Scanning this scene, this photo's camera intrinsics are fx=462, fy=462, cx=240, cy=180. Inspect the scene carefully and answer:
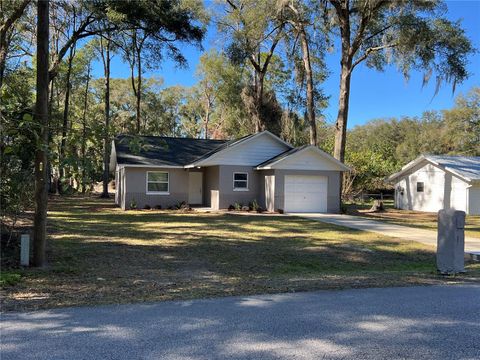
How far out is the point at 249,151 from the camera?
981 inches

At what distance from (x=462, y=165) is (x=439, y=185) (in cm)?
190

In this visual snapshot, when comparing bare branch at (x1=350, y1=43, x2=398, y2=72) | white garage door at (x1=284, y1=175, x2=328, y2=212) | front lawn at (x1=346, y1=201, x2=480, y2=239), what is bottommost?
front lawn at (x1=346, y1=201, x2=480, y2=239)

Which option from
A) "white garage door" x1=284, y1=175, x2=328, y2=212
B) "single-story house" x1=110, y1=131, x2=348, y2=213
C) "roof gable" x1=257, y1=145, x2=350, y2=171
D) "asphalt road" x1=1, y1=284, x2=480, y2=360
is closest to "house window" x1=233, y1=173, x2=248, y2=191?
"single-story house" x1=110, y1=131, x2=348, y2=213

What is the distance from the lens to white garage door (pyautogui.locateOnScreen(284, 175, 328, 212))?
2364cm

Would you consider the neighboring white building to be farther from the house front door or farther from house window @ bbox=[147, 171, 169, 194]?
house window @ bbox=[147, 171, 169, 194]

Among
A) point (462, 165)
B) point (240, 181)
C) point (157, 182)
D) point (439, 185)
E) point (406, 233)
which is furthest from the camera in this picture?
point (439, 185)

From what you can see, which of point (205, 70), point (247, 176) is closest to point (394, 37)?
point (247, 176)

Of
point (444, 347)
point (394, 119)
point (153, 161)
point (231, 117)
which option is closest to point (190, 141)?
point (153, 161)

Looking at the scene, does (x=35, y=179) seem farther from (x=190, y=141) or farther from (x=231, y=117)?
(x=231, y=117)

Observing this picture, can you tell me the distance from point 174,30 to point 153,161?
24.5 feet

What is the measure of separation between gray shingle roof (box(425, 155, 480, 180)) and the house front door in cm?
1485

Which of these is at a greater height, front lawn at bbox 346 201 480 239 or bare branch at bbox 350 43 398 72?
bare branch at bbox 350 43 398 72

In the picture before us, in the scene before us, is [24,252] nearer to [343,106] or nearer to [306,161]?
[306,161]

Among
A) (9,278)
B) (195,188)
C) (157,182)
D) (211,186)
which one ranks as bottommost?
(9,278)
